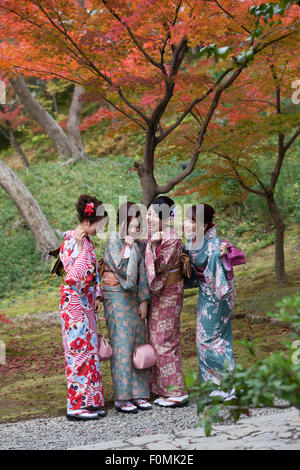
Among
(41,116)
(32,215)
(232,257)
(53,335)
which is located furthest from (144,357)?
(41,116)

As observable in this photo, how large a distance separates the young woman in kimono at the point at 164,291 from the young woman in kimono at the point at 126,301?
9 centimetres

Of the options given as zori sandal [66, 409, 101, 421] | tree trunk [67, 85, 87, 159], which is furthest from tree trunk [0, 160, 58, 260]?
zori sandal [66, 409, 101, 421]

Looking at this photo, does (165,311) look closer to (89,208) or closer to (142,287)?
(142,287)

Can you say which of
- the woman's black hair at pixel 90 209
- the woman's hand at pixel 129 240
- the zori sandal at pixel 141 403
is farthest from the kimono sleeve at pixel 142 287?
the zori sandal at pixel 141 403

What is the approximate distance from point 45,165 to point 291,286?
386 inches

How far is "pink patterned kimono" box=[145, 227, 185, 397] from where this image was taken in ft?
13.9

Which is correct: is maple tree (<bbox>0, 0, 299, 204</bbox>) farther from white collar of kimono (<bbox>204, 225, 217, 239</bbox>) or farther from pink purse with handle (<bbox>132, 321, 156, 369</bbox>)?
pink purse with handle (<bbox>132, 321, 156, 369</bbox>)

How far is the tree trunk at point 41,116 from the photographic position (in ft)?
45.4

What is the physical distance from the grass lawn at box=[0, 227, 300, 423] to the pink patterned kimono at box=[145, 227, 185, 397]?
1.87 ft

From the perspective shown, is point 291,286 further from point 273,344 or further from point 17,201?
point 17,201

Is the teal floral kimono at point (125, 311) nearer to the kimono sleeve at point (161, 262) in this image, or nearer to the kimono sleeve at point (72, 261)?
the kimono sleeve at point (161, 262)

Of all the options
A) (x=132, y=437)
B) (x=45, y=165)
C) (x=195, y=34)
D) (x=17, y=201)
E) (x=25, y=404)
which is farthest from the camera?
(x=45, y=165)

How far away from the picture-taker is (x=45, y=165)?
1534 cm
